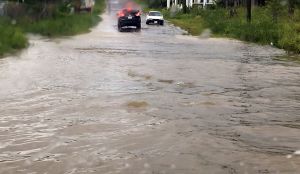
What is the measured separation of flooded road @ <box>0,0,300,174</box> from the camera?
677 centimetres

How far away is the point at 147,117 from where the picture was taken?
941cm

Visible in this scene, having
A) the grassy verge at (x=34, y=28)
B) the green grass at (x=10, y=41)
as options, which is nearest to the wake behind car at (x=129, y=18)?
the grassy verge at (x=34, y=28)

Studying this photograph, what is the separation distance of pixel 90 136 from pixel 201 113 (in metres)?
2.61

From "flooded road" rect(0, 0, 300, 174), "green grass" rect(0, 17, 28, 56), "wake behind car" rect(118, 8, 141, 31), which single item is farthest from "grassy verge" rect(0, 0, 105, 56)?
"flooded road" rect(0, 0, 300, 174)

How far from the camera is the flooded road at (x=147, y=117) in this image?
677 centimetres

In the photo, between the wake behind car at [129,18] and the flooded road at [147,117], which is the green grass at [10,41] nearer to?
the flooded road at [147,117]

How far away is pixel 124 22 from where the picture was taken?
123ft

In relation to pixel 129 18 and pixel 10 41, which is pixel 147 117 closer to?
pixel 10 41

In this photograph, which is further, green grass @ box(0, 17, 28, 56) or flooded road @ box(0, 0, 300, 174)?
green grass @ box(0, 17, 28, 56)

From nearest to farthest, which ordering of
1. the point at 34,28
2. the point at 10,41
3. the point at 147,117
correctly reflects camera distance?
the point at 147,117 → the point at 10,41 → the point at 34,28

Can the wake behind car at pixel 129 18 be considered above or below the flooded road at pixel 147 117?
above

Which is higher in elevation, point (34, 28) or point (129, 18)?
point (129, 18)

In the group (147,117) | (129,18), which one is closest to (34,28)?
(129,18)

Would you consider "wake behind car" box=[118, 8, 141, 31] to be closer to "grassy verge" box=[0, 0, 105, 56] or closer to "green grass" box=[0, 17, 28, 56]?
"grassy verge" box=[0, 0, 105, 56]
